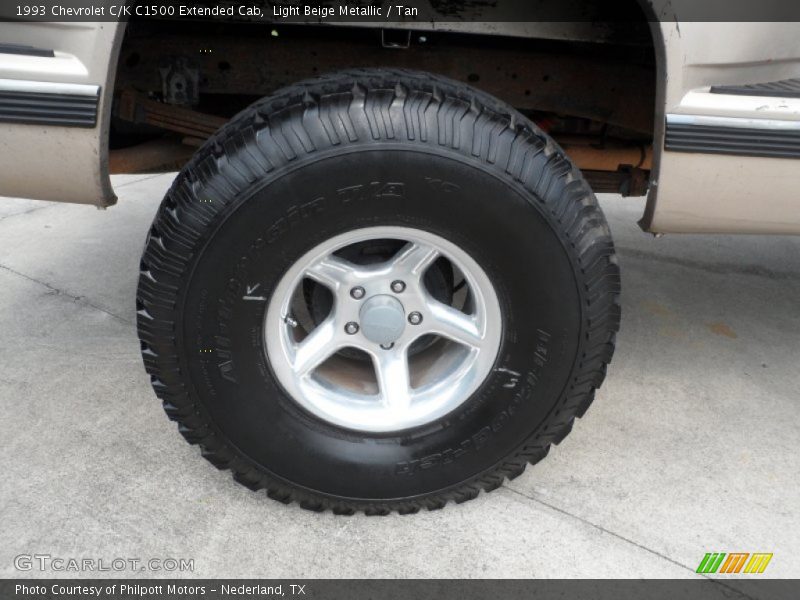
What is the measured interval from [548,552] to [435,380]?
1.74ft

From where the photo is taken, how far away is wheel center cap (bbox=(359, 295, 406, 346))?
5.83ft

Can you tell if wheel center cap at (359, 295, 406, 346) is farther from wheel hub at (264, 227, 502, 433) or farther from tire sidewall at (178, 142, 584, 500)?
tire sidewall at (178, 142, 584, 500)

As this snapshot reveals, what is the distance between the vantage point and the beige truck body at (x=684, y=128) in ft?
Result: 5.22

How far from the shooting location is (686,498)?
1.98 meters

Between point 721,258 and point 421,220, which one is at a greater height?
point 421,220

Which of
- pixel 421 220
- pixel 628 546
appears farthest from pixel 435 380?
pixel 628 546

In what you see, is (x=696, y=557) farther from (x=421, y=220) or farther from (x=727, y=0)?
(x=727, y=0)

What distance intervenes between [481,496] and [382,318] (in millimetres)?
618

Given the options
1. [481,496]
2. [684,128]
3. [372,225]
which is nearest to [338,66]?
[372,225]

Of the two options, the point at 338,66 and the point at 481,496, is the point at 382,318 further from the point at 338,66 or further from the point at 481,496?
the point at 338,66

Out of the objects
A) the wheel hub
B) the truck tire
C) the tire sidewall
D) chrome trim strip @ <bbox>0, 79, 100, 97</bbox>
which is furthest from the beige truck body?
the wheel hub

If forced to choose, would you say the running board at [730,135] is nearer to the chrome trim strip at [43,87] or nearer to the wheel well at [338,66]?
the wheel well at [338,66]

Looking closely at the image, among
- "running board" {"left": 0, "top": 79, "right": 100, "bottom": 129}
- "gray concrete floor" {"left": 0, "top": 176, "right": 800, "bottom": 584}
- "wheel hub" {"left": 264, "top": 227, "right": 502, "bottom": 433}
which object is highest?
"running board" {"left": 0, "top": 79, "right": 100, "bottom": 129}

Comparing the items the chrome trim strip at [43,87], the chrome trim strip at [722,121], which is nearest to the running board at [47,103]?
the chrome trim strip at [43,87]
